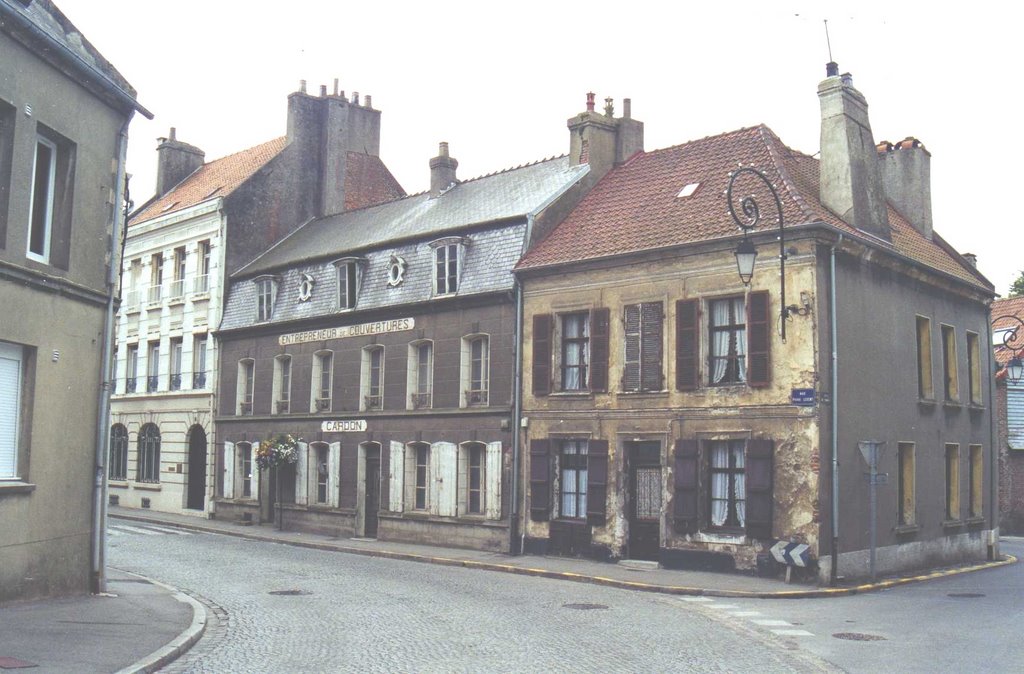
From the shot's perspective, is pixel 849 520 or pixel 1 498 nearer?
pixel 1 498

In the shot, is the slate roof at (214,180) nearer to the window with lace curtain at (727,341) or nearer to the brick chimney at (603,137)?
the brick chimney at (603,137)

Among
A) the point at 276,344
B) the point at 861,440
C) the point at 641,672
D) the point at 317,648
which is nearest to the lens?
the point at 641,672

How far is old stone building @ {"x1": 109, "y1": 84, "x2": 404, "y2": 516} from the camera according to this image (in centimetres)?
3634

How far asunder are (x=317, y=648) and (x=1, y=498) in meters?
4.46

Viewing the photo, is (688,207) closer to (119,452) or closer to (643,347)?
(643,347)

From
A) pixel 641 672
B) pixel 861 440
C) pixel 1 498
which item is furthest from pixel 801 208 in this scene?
pixel 1 498

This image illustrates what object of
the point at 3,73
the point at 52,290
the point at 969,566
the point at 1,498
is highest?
the point at 3,73

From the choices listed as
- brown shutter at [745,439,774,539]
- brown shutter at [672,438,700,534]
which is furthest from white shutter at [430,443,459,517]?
brown shutter at [745,439,774,539]

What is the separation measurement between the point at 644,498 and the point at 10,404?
13.3 meters

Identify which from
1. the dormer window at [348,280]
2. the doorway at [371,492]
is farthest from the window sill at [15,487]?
the dormer window at [348,280]

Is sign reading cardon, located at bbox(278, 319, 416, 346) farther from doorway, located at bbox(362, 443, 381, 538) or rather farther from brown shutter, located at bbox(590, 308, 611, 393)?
brown shutter, located at bbox(590, 308, 611, 393)

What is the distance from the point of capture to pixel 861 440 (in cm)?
2112

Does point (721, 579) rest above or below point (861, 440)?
below

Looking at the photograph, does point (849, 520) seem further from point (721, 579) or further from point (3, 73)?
point (3, 73)
